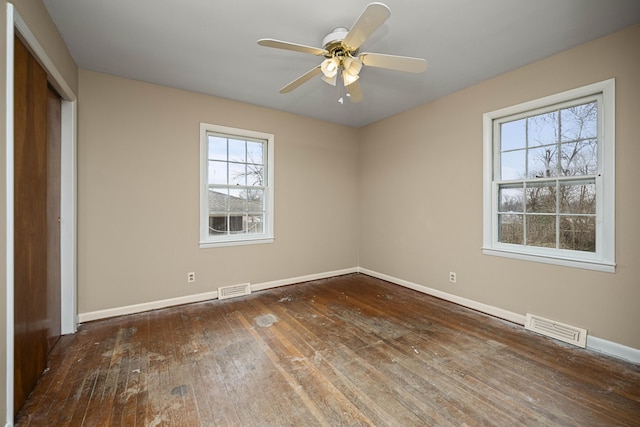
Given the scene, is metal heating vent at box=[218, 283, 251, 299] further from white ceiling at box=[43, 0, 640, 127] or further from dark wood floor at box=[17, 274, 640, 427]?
white ceiling at box=[43, 0, 640, 127]

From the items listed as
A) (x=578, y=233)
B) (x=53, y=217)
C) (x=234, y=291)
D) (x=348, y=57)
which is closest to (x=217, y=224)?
(x=234, y=291)

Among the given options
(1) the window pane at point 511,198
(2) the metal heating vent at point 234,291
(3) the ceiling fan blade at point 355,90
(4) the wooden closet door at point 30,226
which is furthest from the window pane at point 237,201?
(1) the window pane at point 511,198

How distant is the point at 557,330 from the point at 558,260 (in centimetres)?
64

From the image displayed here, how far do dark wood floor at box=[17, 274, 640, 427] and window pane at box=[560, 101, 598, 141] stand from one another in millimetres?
1910

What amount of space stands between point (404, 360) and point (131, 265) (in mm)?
2990

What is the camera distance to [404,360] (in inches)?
86.7

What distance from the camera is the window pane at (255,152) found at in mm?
3955

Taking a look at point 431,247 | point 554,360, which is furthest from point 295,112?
point 554,360

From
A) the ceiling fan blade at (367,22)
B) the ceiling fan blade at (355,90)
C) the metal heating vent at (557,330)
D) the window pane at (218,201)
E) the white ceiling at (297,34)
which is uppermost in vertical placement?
the white ceiling at (297,34)

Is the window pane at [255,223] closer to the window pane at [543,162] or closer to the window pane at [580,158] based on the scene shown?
the window pane at [543,162]

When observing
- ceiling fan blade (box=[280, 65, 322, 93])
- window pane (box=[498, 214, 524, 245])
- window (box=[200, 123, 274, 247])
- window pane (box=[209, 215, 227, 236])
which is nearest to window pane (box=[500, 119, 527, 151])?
window pane (box=[498, 214, 524, 245])

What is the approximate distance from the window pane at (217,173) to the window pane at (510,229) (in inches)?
136

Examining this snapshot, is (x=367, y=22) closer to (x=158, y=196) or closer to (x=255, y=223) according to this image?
(x=158, y=196)

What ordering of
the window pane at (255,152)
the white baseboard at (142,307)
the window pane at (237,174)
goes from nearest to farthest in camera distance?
1. the white baseboard at (142,307)
2. the window pane at (237,174)
3. the window pane at (255,152)
